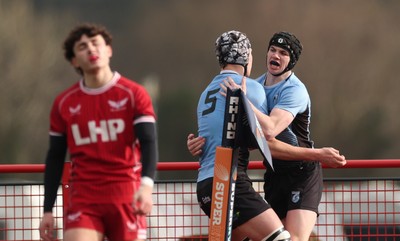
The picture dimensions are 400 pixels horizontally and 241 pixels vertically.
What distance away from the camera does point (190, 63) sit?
18422 millimetres

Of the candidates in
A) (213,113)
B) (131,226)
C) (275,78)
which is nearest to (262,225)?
(213,113)

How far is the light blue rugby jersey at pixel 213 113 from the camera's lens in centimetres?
741

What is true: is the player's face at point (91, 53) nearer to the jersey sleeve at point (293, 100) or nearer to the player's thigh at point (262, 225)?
the player's thigh at point (262, 225)

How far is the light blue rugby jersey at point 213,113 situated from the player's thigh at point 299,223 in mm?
805

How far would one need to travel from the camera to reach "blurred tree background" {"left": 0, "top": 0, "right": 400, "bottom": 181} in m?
17.9

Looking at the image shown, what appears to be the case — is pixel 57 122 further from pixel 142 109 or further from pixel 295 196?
pixel 295 196

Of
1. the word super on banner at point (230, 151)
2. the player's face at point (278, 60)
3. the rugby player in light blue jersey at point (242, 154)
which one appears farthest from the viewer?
the player's face at point (278, 60)

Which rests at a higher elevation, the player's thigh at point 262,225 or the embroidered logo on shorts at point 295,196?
the embroidered logo on shorts at point 295,196

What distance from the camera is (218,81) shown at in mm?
7469

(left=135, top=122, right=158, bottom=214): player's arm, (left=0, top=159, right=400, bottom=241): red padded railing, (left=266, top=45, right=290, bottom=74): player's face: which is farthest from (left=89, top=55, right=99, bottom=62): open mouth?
(left=0, top=159, right=400, bottom=241): red padded railing

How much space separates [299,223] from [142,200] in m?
2.12

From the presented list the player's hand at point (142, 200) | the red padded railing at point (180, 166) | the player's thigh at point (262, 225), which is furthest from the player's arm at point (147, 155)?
the red padded railing at point (180, 166)

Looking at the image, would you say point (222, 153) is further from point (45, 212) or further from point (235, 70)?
point (45, 212)

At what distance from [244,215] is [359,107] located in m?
12.5
